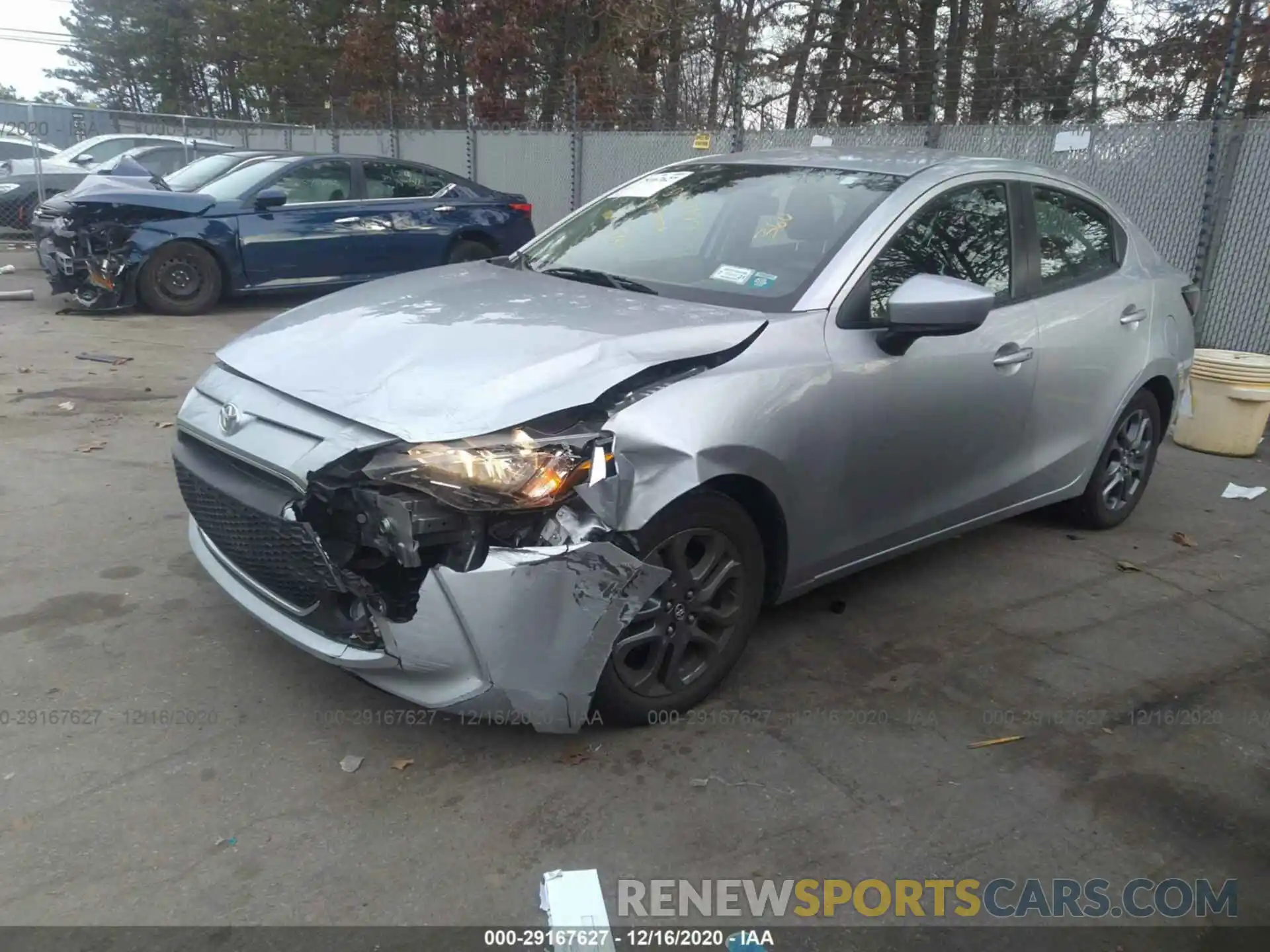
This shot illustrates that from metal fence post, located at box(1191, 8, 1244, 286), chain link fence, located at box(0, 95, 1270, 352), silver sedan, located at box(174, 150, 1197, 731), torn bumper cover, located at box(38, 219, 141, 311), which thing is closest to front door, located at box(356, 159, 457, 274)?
torn bumper cover, located at box(38, 219, 141, 311)

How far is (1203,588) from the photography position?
4602 millimetres

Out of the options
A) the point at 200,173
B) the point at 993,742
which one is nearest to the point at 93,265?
the point at 200,173

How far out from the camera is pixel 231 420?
3.13m

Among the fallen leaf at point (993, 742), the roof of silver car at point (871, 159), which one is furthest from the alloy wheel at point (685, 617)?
the roof of silver car at point (871, 159)

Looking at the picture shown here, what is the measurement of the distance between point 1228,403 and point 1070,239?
267 cm

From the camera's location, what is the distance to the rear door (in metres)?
4.37

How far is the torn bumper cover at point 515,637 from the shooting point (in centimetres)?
271

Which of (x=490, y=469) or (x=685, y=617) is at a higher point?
(x=490, y=469)

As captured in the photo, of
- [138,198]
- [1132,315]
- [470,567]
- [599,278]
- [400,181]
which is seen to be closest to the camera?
[470,567]

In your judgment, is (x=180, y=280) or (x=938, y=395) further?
(x=180, y=280)

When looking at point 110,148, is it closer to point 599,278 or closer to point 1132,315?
point 599,278

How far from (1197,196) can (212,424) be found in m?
8.44

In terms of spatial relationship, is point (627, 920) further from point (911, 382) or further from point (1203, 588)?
point (1203, 588)

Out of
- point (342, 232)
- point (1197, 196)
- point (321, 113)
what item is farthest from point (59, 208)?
point (321, 113)
